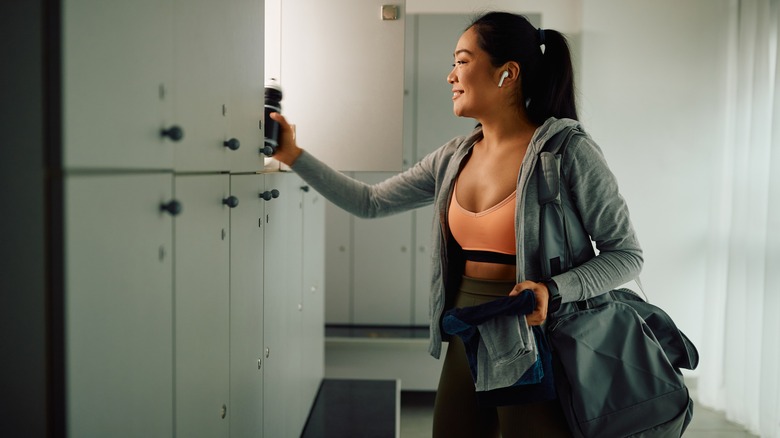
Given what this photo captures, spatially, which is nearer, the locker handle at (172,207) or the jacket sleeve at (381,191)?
the locker handle at (172,207)

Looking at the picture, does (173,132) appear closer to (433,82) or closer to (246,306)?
(246,306)

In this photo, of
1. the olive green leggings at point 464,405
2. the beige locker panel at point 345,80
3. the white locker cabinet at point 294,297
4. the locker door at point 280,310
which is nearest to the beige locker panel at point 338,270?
the white locker cabinet at point 294,297

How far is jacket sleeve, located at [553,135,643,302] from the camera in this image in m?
1.36

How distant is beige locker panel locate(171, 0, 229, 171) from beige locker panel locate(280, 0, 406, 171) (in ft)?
1.89

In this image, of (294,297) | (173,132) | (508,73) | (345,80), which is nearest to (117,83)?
(173,132)

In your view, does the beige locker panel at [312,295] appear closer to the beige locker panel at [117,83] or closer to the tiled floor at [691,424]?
the tiled floor at [691,424]

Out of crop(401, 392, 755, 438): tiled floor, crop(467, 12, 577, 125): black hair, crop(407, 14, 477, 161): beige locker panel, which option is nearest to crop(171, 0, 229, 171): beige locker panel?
crop(467, 12, 577, 125): black hair

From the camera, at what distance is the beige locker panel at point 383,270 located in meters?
4.04

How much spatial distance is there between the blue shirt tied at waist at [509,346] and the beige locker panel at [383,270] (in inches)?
107

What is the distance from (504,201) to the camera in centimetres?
143

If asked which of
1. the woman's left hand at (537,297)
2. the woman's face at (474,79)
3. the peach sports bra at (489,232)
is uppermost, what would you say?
the woman's face at (474,79)

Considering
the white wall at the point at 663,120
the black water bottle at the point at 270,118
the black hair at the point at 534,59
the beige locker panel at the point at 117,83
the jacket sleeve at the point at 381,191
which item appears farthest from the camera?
the white wall at the point at 663,120

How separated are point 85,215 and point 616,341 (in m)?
1.06

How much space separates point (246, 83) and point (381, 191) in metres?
0.55
